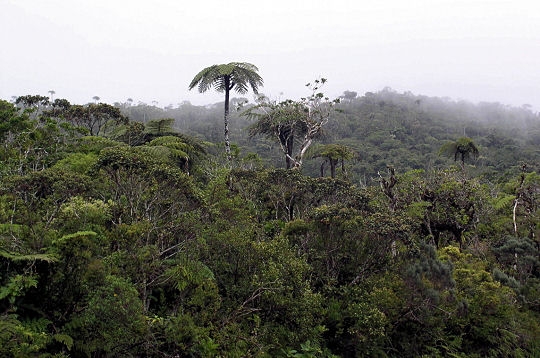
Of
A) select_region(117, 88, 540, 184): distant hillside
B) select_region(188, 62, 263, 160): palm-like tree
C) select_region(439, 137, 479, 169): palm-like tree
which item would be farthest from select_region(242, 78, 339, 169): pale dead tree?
select_region(117, 88, 540, 184): distant hillside

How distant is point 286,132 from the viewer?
51.4 ft

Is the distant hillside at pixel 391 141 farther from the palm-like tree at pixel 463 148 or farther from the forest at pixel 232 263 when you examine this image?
the forest at pixel 232 263

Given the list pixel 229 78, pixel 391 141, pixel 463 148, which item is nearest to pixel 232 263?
pixel 229 78

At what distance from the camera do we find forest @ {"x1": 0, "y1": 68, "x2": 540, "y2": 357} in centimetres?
476

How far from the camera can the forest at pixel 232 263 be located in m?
4.76

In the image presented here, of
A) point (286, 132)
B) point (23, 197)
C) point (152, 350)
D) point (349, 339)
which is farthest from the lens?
point (286, 132)

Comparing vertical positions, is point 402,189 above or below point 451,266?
above

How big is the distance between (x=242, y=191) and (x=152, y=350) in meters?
6.58

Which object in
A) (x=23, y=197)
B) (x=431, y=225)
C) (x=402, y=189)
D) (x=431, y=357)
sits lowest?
(x=431, y=357)

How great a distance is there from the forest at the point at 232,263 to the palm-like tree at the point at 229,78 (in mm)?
2157

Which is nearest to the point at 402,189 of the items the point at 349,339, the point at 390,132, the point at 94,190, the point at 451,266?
the point at 451,266

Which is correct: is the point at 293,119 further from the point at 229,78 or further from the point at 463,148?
the point at 463,148

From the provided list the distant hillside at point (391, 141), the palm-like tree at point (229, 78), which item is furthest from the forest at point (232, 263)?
the distant hillside at point (391, 141)

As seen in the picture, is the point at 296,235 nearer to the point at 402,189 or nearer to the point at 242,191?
the point at 242,191
